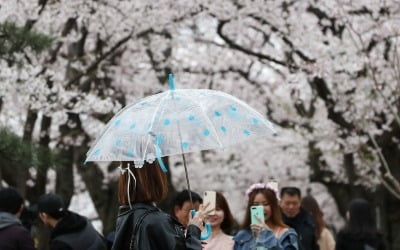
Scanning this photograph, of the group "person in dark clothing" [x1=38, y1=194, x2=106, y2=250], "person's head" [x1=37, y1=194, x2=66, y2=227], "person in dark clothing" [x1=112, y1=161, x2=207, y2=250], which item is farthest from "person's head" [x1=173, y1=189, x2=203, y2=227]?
"person in dark clothing" [x1=112, y1=161, x2=207, y2=250]

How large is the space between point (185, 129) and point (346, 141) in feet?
31.0

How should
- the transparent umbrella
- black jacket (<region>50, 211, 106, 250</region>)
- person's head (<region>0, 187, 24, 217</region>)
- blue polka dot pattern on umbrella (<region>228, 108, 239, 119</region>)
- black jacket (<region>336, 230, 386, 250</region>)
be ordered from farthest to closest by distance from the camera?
black jacket (<region>336, 230, 386, 250</region>)
person's head (<region>0, 187, 24, 217</region>)
black jacket (<region>50, 211, 106, 250</region>)
blue polka dot pattern on umbrella (<region>228, 108, 239, 119</region>)
the transparent umbrella

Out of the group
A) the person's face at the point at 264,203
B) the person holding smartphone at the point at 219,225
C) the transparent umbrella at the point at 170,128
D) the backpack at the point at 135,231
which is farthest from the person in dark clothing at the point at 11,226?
the backpack at the point at 135,231

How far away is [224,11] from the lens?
12.6 m

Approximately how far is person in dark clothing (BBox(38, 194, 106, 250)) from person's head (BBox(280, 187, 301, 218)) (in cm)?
165

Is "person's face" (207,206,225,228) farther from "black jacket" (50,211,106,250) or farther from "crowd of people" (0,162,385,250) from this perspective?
"black jacket" (50,211,106,250)

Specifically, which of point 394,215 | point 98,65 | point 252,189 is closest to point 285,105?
point 394,215

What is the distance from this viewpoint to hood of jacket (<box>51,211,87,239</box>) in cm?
574

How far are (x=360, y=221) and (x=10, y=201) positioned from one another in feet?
8.61

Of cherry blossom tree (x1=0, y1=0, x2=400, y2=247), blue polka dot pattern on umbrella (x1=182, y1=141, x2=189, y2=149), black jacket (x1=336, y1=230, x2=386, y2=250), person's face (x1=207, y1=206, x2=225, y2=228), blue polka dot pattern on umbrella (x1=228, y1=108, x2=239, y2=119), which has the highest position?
cherry blossom tree (x1=0, y1=0, x2=400, y2=247)

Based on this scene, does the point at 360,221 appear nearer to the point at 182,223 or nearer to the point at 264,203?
the point at 264,203

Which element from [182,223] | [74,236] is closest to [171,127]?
[74,236]

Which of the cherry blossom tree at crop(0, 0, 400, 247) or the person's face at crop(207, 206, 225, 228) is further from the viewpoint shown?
the cherry blossom tree at crop(0, 0, 400, 247)

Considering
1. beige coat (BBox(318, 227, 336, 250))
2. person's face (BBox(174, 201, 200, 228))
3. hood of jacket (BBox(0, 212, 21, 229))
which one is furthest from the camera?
beige coat (BBox(318, 227, 336, 250))
